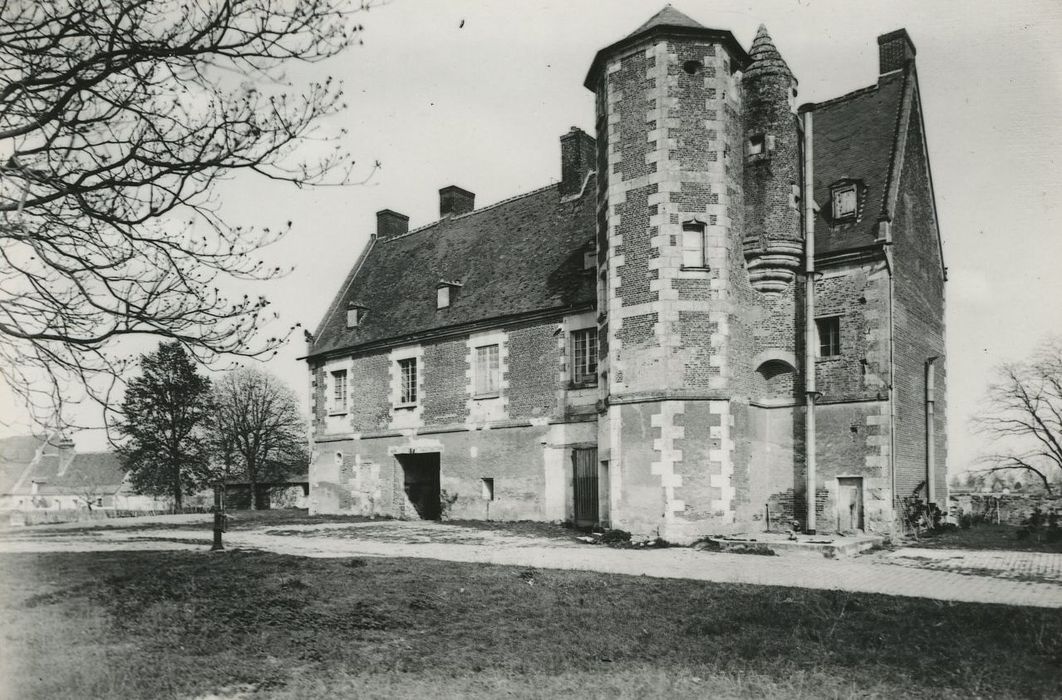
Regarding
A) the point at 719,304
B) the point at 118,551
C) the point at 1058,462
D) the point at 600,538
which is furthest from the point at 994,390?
the point at 118,551

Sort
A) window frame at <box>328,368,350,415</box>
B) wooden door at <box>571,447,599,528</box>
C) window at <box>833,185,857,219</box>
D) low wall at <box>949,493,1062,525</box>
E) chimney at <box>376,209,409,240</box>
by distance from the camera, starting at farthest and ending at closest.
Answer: chimney at <box>376,209,409,240</box>
window frame at <box>328,368,350,415</box>
low wall at <box>949,493,1062,525</box>
wooden door at <box>571,447,599,528</box>
window at <box>833,185,857,219</box>

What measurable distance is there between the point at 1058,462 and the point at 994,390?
13.0 feet

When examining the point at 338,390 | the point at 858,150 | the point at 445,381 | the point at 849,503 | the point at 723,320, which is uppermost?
the point at 858,150

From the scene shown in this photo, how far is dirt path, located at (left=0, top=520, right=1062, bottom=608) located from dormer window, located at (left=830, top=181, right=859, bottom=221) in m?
8.28

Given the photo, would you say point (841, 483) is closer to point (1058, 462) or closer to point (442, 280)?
point (442, 280)

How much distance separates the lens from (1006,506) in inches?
1091

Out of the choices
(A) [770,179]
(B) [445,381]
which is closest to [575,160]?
(A) [770,179]

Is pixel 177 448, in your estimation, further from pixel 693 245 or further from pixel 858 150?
pixel 858 150

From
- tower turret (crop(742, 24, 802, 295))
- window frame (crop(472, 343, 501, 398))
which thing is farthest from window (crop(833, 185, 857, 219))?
window frame (crop(472, 343, 501, 398))

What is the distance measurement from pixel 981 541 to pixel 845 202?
8690mm

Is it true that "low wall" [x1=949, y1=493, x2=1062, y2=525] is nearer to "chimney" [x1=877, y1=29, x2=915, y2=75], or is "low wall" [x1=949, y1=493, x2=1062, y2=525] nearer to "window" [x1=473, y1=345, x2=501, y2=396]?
"chimney" [x1=877, y1=29, x2=915, y2=75]

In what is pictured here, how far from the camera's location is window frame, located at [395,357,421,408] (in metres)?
26.1

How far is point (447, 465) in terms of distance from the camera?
24.2m

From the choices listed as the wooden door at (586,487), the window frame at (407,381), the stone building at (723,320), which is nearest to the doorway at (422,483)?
the window frame at (407,381)
